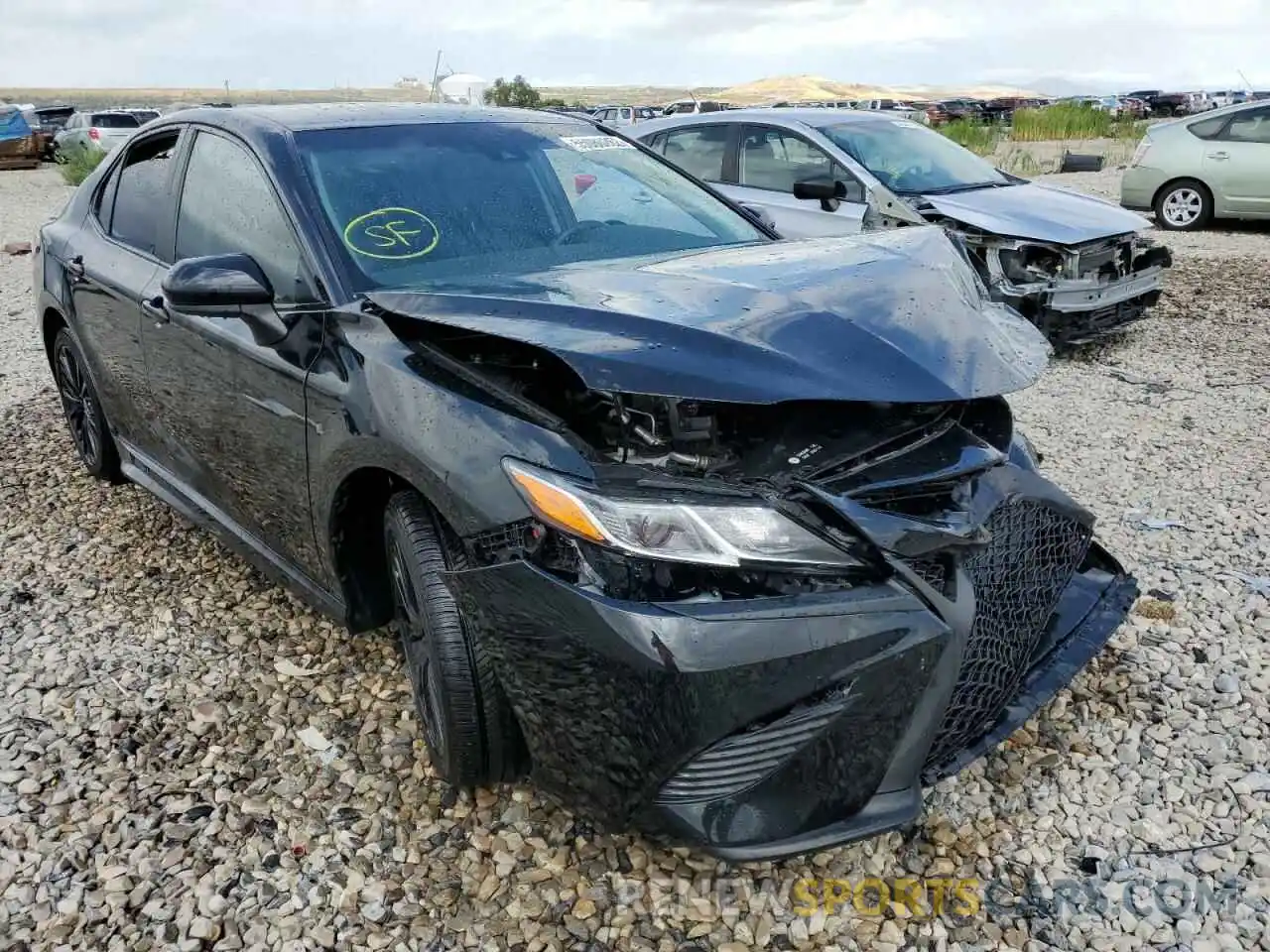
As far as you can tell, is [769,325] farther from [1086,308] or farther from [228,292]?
[1086,308]

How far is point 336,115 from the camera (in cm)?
318

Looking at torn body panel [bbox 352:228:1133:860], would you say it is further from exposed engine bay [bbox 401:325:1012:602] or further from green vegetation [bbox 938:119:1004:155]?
green vegetation [bbox 938:119:1004:155]

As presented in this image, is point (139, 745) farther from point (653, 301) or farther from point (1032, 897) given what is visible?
point (1032, 897)

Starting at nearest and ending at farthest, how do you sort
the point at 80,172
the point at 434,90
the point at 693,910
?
the point at 693,910
the point at 434,90
the point at 80,172

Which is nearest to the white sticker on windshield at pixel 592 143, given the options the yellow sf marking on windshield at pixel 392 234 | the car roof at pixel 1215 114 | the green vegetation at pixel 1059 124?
the yellow sf marking on windshield at pixel 392 234

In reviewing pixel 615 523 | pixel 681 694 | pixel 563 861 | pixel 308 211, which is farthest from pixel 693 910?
pixel 308 211

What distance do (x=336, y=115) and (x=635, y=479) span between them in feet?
6.31

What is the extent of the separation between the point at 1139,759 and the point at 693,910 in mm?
1268

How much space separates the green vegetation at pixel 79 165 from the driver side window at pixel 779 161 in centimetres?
1482

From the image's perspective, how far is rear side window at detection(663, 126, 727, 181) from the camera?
7910mm

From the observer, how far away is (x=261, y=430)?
9.12 ft

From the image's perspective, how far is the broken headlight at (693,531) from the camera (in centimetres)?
185

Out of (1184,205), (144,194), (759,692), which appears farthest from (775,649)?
(1184,205)

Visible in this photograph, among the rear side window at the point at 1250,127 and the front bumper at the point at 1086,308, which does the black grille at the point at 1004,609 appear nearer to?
the front bumper at the point at 1086,308
